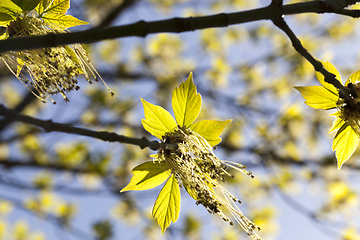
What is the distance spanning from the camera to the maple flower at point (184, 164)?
0.76 m

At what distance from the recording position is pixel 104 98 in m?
4.01

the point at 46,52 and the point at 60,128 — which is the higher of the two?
the point at 46,52

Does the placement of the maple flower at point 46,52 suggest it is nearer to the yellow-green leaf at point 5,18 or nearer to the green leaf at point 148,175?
the yellow-green leaf at point 5,18

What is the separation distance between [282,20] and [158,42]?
3.69m

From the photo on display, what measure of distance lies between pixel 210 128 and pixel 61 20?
1.91ft

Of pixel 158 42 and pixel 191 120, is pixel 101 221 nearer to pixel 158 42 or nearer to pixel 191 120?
pixel 158 42

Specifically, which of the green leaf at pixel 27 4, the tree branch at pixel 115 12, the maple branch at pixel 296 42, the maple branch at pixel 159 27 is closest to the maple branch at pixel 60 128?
the maple branch at pixel 159 27

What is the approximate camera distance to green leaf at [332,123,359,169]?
82 cm

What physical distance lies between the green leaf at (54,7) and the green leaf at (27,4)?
0.05 m

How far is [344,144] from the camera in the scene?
0.83 m

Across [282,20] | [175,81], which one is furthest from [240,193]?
[282,20]

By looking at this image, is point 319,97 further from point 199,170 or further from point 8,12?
point 8,12

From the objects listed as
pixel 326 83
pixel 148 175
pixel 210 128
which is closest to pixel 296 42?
pixel 326 83

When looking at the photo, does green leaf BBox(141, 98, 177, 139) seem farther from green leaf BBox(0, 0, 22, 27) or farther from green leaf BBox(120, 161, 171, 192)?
green leaf BBox(0, 0, 22, 27)
